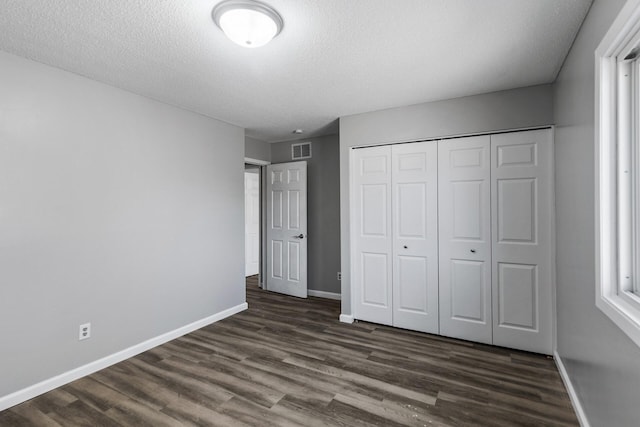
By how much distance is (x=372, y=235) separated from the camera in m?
3.54

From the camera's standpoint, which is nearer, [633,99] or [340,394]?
[633,99]

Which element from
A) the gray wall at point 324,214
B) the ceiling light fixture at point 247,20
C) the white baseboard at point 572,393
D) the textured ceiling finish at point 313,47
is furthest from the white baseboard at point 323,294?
the ceiling light fixture at point 247,20

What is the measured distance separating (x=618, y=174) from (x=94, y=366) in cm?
368

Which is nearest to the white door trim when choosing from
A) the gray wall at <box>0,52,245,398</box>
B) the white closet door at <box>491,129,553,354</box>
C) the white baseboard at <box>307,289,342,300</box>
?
the gray wall at <box>0,52,245,398</box>

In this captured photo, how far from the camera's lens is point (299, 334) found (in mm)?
3295

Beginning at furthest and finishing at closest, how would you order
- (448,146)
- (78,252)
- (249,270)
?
(249,270)
(448,146)
(78,252)

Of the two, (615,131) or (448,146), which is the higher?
(448,146)

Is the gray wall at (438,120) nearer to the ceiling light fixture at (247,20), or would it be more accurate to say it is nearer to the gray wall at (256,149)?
the gray wall at (256,149)

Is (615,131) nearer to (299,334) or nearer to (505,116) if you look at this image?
(505,116)

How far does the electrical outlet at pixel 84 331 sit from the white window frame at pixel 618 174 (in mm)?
3374

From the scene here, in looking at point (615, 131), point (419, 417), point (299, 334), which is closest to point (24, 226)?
point (299, 334)

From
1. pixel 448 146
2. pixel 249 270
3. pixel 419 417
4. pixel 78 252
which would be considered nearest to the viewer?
pixel 419 417

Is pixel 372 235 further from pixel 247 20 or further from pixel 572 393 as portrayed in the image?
pixel 247 20

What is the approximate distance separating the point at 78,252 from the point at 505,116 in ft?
12.5
